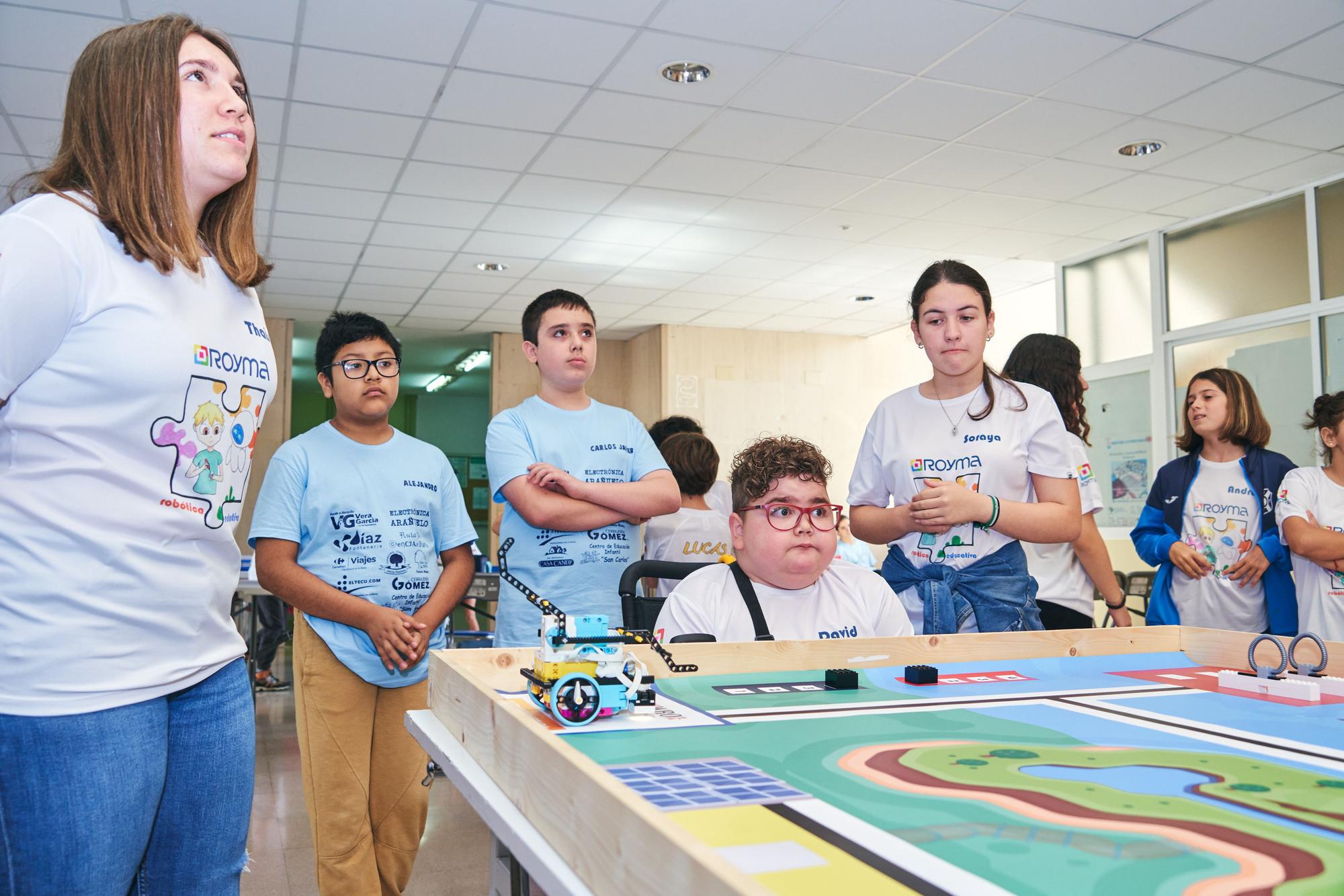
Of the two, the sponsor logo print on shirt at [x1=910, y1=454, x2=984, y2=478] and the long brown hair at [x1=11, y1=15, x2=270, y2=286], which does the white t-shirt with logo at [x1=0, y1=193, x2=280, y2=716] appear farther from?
the sponsor logo print on shirt at [x1=910, y1=454, x2=984, y2=478]

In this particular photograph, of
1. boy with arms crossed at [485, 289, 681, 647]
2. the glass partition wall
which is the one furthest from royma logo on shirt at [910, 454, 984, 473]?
the glass partition wall

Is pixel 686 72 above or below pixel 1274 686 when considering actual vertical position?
above

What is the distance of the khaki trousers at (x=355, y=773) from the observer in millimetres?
1870

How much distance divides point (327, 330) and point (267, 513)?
1.51 ft

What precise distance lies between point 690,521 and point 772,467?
104cm

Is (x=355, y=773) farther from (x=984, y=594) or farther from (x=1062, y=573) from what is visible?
(x=1062, y=573)

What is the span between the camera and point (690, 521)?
2.86 m

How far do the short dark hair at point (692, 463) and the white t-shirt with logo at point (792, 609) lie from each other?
40.5 inches

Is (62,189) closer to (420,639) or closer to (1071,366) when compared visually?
(420,639)

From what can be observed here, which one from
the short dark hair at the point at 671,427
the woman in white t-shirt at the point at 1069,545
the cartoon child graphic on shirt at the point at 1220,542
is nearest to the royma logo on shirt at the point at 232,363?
the woman in white t-shirt at the point at 1069,545

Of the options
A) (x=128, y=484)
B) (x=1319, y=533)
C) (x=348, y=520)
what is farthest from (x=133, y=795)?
(x=1319, y=533)

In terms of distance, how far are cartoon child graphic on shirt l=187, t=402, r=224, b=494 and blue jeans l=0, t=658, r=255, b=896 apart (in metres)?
0.23

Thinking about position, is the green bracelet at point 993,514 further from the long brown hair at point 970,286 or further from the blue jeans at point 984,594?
the long brown hair at point 970,286

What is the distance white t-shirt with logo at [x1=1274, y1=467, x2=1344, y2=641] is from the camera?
276cm
